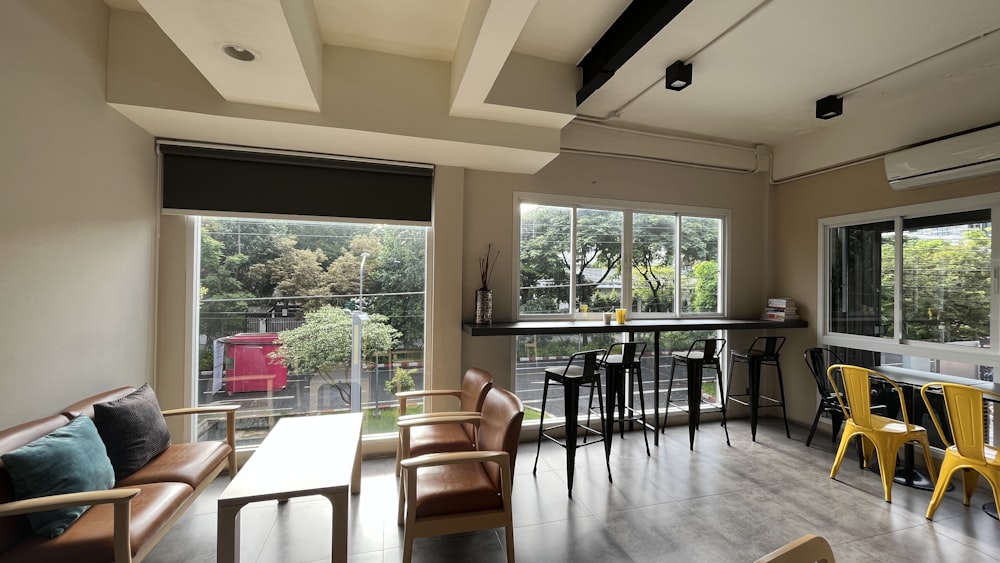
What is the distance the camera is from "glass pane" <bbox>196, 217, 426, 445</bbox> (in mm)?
3252

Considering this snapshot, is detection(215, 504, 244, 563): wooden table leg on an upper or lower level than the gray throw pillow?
lower

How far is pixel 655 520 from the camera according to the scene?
2.57m

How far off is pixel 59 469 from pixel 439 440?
1750 millimetres

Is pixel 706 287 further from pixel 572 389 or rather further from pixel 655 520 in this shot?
pixel 655 520

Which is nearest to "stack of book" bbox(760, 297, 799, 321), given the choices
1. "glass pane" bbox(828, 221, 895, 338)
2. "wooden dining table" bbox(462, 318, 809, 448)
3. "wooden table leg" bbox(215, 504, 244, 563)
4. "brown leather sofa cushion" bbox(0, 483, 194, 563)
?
"wooden dining table" bbox(462, 318, 809, 448)

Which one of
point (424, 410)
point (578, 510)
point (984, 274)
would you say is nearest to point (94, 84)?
point (424, 410)

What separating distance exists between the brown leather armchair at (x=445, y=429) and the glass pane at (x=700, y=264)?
2782 mm

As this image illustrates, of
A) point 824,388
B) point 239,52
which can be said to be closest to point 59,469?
point 239,52

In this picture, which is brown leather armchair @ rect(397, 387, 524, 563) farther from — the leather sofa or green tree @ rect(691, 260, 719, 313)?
green tree @ rect(691, 260, 719, 313)

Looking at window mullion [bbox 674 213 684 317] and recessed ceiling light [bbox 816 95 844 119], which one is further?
window mullion [bbox 674 213 684 317]

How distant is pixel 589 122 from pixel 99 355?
13.5 feet

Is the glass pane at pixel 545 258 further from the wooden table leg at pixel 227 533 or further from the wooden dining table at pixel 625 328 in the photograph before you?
the wooden table leg at pixel 227 533

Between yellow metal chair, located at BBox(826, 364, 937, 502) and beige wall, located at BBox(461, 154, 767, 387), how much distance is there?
1.59 meters

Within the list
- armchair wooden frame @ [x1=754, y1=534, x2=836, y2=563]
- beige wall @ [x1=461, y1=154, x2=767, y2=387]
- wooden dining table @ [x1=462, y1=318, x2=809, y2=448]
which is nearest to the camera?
armchair wooden frame @ [x1=754, y1=534, x2=836, y2=563]
